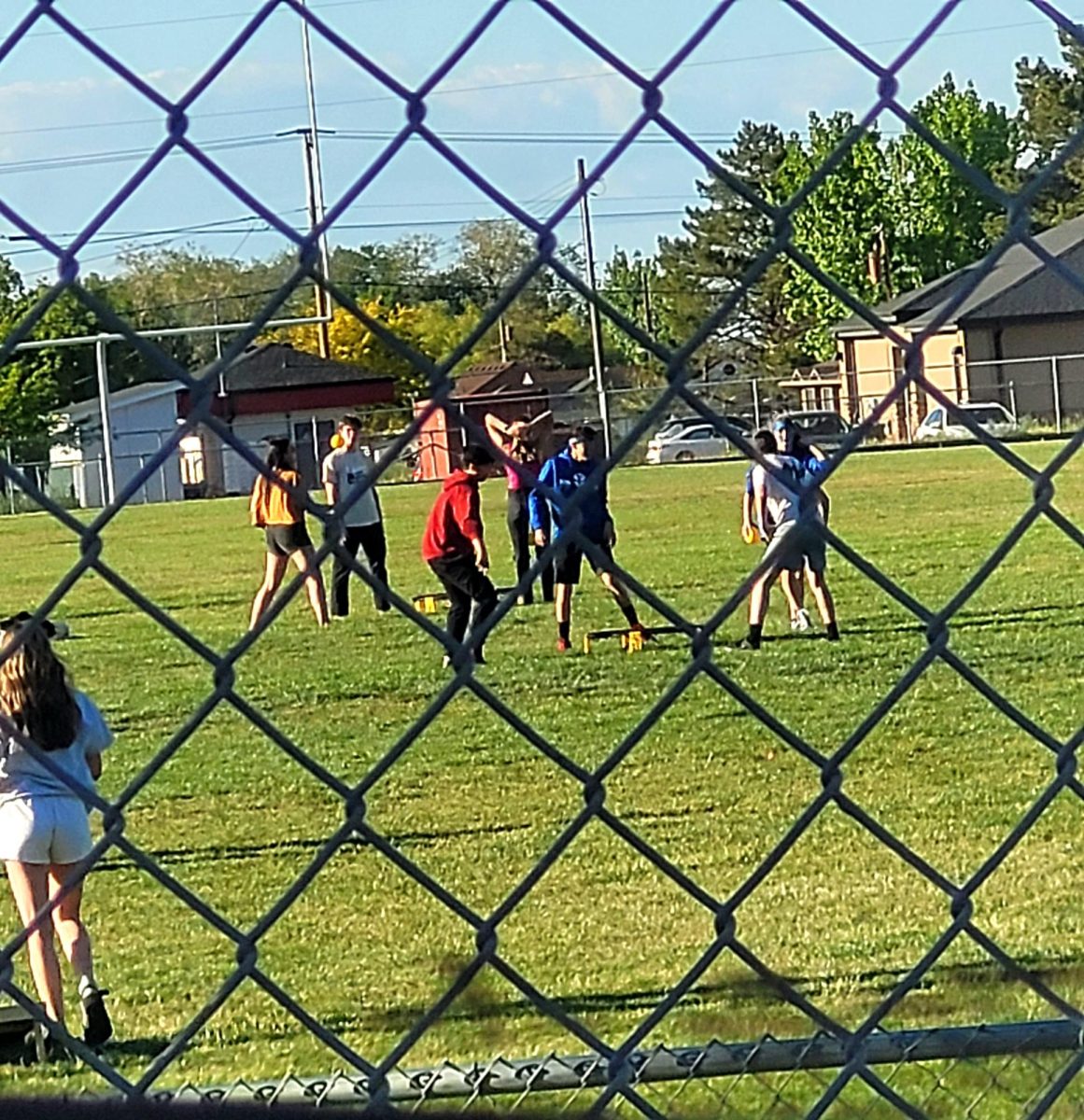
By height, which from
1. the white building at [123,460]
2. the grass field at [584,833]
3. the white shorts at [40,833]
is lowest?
the grass field at [584,833]

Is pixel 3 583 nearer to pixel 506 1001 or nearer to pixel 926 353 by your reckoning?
pixel 506 1001

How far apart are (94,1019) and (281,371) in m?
1.87

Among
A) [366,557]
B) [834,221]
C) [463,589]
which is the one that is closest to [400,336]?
[463,589]

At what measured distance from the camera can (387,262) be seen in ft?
8.07

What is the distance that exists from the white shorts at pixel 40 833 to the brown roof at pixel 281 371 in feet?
4.14

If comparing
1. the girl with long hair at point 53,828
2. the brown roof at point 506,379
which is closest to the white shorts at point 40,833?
the girl with long hair at point 53,828

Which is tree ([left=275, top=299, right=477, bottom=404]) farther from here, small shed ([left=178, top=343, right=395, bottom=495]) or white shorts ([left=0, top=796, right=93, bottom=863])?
white shorts ([left=0, top=796, right=93, bottom=863])

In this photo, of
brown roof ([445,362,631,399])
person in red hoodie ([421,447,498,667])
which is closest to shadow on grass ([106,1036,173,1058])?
brown roof ([445,362,631,399])

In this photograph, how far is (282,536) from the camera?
39.3 feet

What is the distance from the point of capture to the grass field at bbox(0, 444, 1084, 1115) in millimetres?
5719

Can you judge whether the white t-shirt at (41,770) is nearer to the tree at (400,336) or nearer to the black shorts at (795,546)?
the tree at (400,336)

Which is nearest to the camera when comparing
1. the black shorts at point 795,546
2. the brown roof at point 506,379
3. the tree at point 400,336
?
the tree at point 400,336

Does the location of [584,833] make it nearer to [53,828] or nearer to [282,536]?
[53,828]

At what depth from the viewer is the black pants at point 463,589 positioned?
Result: 424 inches
